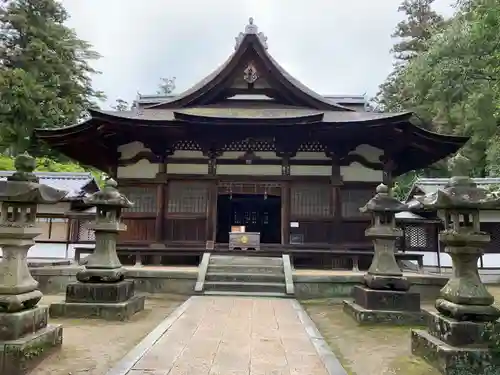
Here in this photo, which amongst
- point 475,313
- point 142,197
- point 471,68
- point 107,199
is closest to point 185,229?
point 142,197

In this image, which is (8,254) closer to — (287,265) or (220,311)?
(220,311)

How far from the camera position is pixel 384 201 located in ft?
28.7

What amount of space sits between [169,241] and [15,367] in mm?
9257

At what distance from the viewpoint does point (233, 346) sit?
590 cm

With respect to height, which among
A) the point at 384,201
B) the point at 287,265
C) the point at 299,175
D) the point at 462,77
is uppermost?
the point at 462,77

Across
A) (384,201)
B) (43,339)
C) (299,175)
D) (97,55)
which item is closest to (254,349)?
(43,339)

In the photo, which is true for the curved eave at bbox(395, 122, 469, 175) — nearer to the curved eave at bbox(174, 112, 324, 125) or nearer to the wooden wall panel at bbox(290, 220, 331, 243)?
the curved eave at bbox(174, 112, 324, 125)

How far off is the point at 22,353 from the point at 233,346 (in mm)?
2566

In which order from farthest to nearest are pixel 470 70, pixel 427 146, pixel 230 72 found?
pixel 470 70
pixel 230 72
pixel 427 146

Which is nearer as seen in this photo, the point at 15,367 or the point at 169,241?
the point at 15,367

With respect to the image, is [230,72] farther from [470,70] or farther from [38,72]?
[38,72]

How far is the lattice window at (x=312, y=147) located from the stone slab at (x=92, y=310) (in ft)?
27.2

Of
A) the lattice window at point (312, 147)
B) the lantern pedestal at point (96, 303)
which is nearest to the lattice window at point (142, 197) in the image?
the lattice window at point (312, 147)

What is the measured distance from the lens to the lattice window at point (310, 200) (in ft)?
46.2
